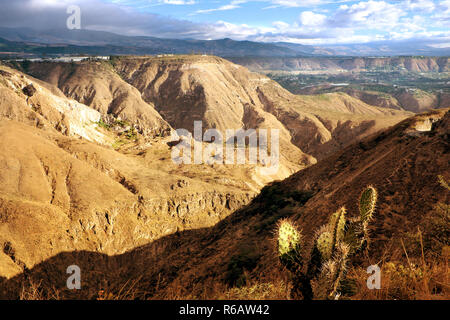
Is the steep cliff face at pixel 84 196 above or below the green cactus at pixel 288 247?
below

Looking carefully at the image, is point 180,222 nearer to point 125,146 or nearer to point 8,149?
Result: point 8,149

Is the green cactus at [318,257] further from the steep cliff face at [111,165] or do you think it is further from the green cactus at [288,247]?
the steep cliff face at [111,165]

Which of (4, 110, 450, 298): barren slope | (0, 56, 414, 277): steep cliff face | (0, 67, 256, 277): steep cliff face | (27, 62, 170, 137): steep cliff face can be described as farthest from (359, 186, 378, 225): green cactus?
(27, 62, 170, 137): steep cliff face

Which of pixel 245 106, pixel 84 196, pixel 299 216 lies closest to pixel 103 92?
pixel 245 106

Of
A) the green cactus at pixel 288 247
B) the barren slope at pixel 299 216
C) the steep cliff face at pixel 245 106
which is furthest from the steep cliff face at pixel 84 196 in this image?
the steep cliff face at pixel 245 106

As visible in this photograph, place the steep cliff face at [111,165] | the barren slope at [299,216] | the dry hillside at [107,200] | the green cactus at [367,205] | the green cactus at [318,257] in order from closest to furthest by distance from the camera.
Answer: the green cactus at [318,257] < the green cactus at [367,205] < the barren slope at [299,216] < the dry hillside at [107,200] < the steep cliff face at [111,165]

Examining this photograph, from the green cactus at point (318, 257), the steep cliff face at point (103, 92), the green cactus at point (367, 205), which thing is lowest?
→ the green cactus at point (318, 257)

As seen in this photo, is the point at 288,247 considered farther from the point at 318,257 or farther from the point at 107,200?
the point at 107,200

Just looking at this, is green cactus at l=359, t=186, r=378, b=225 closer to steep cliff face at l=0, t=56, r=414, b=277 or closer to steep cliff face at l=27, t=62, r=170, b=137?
steep cliff face at l=0, t=56, r=414, b=277

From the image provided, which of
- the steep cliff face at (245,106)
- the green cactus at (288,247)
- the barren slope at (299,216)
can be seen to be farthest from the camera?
the steep cliff face at (245,106)
